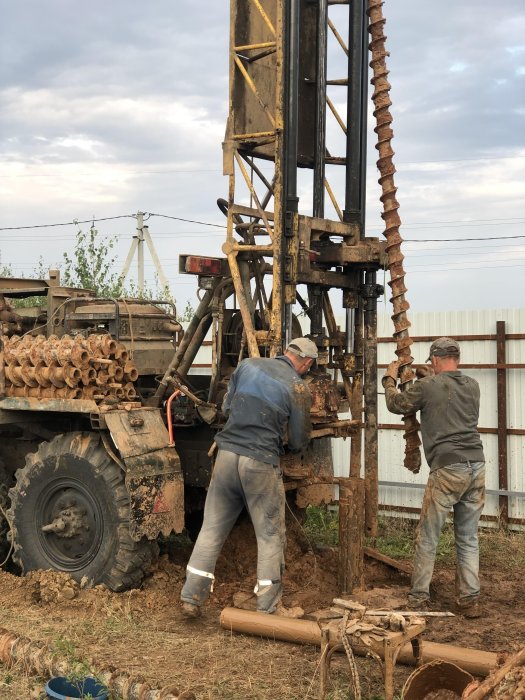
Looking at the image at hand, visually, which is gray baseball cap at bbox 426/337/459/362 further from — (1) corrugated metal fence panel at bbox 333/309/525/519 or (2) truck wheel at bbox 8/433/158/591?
(1) corrugated metal fence panel at bbox 333/309/525/519

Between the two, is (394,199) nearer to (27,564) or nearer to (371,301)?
(371,301)

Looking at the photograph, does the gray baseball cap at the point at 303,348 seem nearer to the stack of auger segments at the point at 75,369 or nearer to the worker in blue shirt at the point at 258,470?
the worker in blue shirt at the point at 258,470

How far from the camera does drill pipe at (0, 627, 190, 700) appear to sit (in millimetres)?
4952

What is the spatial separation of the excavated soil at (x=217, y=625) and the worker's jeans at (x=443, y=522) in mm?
244

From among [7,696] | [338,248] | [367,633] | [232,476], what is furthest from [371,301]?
[7,696]

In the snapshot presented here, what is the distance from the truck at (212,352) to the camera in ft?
23.9

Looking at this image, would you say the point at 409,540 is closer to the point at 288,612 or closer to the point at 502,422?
the point at 502,422

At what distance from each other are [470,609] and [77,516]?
324cm

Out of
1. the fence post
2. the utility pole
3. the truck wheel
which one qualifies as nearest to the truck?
the truck wheel

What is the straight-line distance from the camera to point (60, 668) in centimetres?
541

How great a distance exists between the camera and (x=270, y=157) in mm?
8094

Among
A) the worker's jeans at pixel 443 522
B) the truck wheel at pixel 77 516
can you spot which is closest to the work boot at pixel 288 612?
the worker's jeans at pixel 443 522

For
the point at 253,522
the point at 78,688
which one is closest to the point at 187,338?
the point at 253,522

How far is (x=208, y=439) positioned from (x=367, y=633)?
11.2 ft
